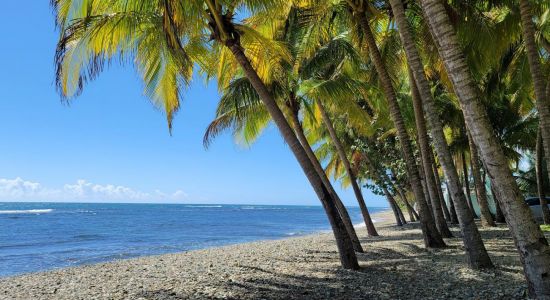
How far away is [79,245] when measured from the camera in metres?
24.6

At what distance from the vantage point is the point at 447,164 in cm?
710

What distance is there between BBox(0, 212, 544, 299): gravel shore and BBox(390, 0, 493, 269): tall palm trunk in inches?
12.7

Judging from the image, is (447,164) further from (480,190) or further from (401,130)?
(480,190)

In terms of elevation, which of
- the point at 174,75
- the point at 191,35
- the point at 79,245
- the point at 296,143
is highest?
the point at 191,35

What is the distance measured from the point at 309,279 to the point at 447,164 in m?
3.06

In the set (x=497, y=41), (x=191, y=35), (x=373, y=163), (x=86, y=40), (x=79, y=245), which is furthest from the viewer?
(x=79, y=245)

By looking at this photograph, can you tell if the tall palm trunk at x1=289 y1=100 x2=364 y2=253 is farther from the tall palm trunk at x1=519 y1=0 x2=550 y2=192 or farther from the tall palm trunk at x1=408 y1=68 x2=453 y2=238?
the tall palm trunk at x1=519 y1=0 x2=550 y2=192

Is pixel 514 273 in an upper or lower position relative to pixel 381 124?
lower

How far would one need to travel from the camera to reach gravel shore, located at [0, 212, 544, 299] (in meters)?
5.96

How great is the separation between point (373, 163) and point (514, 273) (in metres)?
16.7

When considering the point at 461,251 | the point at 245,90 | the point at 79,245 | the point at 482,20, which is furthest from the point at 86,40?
the point at 79,245

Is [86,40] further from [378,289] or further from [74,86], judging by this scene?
[378,289]

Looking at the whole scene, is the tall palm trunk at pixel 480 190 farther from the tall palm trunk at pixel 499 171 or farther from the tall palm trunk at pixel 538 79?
the tall palm trunk at pixel 499 171

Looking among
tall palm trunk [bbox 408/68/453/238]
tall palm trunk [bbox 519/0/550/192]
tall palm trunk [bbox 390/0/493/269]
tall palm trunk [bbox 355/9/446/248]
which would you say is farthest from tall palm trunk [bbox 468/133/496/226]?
tall palm trunk [bbox 390/0/493/269]
